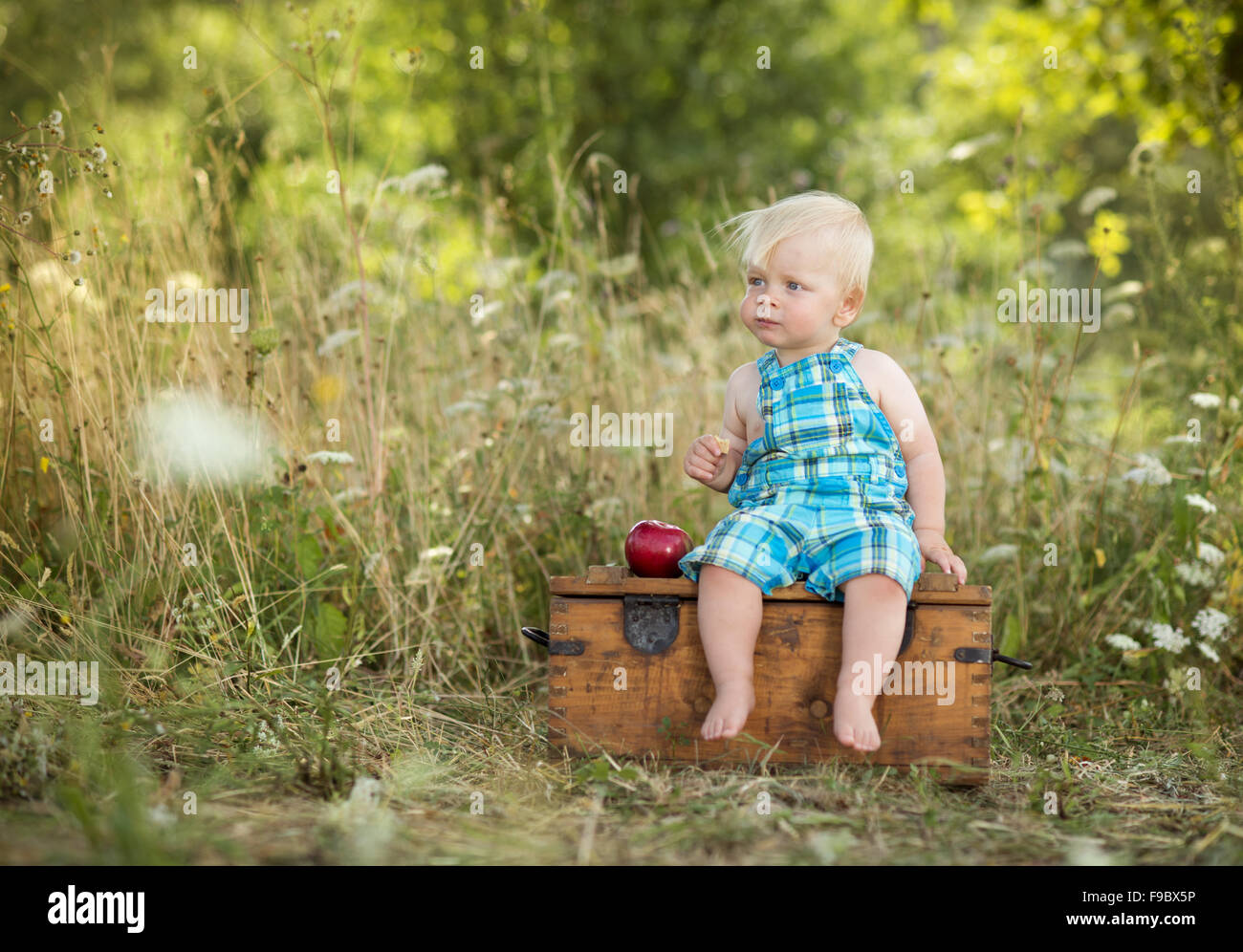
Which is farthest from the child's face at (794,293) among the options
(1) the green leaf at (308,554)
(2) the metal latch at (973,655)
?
(1) the green leaf at (308,554)

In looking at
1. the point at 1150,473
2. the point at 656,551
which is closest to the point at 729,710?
the point at 656,551

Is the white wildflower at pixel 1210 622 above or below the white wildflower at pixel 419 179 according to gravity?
below

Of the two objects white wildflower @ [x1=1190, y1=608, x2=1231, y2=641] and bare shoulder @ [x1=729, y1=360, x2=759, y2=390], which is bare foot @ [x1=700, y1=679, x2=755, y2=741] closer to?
bare shoulder @ [x1=729, y1=360, x2=759, y2=390]

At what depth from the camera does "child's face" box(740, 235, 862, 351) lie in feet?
7.06

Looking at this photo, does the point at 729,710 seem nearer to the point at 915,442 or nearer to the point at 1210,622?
the point at 915,442

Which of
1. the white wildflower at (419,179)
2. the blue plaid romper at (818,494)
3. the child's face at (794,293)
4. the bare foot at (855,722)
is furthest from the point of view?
the white wildflower at (419,179)

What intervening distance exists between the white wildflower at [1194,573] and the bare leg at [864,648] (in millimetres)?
1193

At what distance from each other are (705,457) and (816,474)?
242 millimetres

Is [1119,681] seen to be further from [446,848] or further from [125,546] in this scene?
[125,546]

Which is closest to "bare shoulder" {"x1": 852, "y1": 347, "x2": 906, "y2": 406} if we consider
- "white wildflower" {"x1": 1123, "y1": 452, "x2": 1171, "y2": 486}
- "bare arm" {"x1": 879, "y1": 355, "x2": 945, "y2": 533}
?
"bare arm" {"x1": 879, "y1": 355, "x2": 945, "y2": 533}

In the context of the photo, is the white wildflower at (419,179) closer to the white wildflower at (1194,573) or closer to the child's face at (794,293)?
the child's face at (794,293)

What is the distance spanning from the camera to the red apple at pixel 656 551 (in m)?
2.18

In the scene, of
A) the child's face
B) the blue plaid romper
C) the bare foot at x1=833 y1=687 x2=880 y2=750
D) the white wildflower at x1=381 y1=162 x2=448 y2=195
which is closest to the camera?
the bare foot at x1=833 y1=687 x2=880 y2=750

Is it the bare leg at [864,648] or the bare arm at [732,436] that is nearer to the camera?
the bare leg at [864,648]
